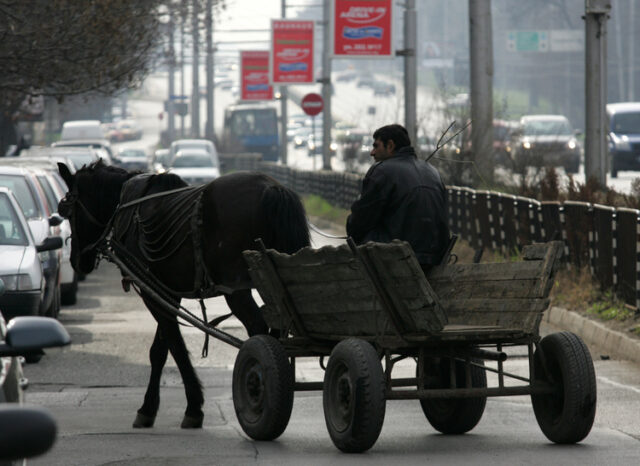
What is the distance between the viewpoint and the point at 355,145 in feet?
156

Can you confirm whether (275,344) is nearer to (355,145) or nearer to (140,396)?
(140,396)

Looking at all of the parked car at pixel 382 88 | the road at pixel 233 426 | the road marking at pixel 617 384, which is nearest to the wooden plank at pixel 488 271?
the road at pixel 233 426

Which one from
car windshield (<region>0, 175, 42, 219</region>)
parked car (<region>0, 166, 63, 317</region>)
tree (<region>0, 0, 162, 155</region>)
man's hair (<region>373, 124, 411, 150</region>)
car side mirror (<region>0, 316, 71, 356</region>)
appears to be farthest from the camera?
tree (<region>0, 0, 162, 155</region>)

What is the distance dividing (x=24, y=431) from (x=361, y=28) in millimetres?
28350

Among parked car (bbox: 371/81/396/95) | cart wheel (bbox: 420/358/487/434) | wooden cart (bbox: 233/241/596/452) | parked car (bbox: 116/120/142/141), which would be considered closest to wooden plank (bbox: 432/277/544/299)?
wooden cart (bbox: 233/241/596/452)

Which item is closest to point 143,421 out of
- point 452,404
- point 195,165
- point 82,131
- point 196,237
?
point 196,237

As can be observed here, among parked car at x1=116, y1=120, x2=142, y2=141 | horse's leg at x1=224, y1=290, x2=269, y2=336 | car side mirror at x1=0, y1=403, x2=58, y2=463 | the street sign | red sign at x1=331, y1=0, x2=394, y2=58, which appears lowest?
horse's leg at x1=224, y1=290, x2=269, y2=336

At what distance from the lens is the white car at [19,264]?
12.5m

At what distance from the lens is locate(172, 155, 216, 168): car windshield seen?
157ft

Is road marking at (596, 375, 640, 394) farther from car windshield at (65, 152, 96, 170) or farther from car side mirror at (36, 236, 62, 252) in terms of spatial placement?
car windshield at (65, 152, 96, 170)

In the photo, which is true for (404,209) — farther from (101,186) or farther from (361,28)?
(361,28)

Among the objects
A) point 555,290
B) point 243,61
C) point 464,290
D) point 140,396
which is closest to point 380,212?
point 464,290

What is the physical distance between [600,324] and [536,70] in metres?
81.6

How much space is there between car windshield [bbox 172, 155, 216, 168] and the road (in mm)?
34133
